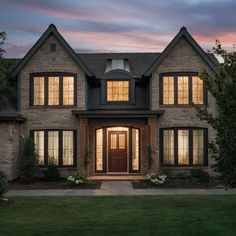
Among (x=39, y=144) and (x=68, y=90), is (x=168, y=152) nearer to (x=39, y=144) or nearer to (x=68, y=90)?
(x=68, y=90)

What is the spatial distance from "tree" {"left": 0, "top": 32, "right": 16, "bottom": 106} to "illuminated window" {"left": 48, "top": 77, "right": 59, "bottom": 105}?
6.23 feet

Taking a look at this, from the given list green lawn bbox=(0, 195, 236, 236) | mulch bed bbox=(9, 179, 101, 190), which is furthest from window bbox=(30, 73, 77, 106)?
green lawn bbox=(0, 195, 236, 236)

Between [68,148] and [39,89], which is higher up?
[39,89]

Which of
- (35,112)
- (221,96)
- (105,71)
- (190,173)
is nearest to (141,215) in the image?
(221,96)

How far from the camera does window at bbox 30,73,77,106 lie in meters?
24.9

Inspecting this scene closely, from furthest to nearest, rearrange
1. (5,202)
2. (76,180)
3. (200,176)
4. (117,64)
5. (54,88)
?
1. (117,64)
2. (54,88)
3. (200,176)
4. (76,180)
5. (5,202)

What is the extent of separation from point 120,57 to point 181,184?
1052 cm

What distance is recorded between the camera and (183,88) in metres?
24.8

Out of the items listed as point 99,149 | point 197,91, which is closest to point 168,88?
point 197,91

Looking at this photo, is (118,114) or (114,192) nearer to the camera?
(114,192)

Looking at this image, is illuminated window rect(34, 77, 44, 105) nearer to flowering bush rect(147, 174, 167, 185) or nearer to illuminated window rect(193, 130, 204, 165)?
flowering bush rect(147, 174, 167, 185)

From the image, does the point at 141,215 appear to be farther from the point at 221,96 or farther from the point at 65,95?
the point at 65,95

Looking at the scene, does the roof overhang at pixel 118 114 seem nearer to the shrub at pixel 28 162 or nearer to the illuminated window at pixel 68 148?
the illuminated window at pixel 68 148

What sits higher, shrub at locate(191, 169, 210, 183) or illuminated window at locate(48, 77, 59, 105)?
illuminated window at locate(48, 77, 59, 105)
